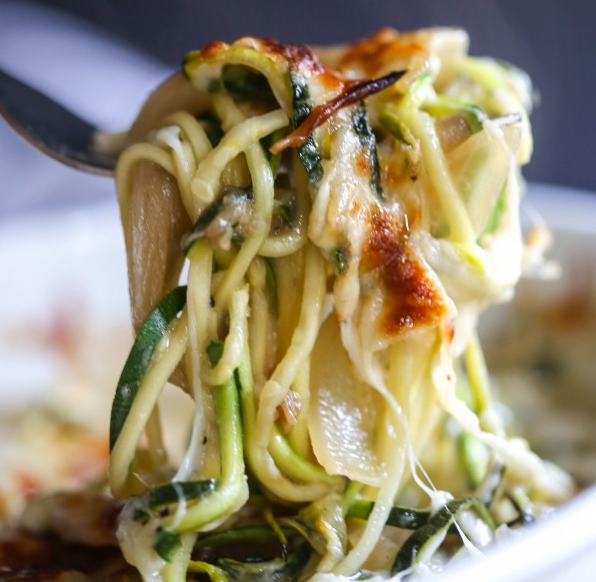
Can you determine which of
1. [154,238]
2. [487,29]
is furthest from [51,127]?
[487,29]

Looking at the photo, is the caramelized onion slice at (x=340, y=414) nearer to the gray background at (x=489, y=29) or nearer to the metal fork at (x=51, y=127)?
the metal fork at (x=51, y=127)

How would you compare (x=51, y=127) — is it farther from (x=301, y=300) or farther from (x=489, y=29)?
(x=489, y=29)

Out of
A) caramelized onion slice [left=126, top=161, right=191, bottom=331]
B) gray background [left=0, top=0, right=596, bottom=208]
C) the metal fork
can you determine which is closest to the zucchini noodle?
caramelized onion slice [left=126, top=161, right=191, bottom=331]

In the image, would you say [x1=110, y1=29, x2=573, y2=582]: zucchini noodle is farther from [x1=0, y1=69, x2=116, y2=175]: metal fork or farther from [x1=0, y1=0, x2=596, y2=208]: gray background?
[x1=0, y1=0, x2=596, y2=208]: gray background

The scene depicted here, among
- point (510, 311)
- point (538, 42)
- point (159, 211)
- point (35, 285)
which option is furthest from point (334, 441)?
point (538, 42)

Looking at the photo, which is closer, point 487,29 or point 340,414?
point 340,414

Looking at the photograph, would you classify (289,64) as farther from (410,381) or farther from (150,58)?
(150,58)
